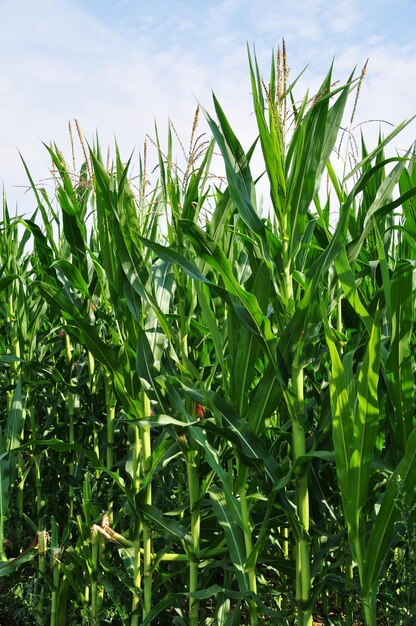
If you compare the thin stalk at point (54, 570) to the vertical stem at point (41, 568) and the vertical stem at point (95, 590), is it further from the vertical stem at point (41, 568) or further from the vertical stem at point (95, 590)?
the vertical stem at point (95, 590)

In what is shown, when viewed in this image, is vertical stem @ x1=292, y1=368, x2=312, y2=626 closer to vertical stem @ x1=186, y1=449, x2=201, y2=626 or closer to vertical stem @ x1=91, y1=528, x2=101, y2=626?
vertical stem @ x1=186, y1=449, x2=201, y2=626

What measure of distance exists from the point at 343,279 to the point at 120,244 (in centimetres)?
77

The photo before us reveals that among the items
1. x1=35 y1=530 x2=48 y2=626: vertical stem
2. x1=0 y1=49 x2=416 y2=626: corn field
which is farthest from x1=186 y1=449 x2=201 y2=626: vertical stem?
x1=35 y1=530 x2=48 y2=626: vertical stem

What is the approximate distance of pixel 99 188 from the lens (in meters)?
2.25

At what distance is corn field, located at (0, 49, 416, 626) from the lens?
71.4 inches

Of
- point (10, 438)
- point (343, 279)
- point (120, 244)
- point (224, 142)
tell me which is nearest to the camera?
point (343, 279)

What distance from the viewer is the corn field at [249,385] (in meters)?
1.81

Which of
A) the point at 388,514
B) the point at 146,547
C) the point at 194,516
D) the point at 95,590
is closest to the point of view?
the point at 388,514

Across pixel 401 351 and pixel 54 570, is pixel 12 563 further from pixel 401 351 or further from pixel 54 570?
pixel 401 351

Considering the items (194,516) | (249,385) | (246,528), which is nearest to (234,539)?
(246,528)

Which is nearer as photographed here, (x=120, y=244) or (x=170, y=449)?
(x=120, y=244)

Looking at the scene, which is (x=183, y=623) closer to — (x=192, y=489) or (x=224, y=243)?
(x=192, y=489)

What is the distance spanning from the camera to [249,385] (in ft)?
6.61

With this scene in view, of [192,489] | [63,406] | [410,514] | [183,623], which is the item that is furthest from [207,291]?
[63,406]
